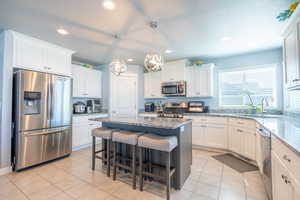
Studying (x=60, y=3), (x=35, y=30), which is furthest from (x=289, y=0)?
(x=35, y=30)

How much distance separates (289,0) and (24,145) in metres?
4.56

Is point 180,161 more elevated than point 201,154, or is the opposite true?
point 180,161

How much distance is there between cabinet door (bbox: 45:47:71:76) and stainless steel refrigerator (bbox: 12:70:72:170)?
0.81ft

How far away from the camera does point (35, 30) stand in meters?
2.45

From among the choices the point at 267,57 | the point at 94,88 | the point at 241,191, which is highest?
the point at 267,57

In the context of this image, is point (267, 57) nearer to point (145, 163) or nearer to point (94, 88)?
point (145, 163)

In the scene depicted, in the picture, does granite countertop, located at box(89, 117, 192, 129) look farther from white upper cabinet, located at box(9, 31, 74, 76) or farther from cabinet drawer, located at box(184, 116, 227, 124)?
white upper cabinet, located at box(9, 31, 74, 76)

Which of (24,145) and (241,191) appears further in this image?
(24,145)

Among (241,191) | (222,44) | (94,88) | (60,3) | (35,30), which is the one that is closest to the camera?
(60,3)

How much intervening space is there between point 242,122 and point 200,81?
5.14ft

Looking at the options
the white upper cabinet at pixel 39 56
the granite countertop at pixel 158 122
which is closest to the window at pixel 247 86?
the granite countertop at pixel 158 122

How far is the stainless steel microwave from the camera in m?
4.14

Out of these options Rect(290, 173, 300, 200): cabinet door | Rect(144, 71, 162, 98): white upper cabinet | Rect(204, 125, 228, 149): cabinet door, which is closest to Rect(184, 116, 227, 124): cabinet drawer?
Rect(204, 125, 228, 149): cabinet door

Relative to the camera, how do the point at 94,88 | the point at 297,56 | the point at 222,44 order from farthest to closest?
the point at 94,88 → the point at 222,44 → the point at 297,56
